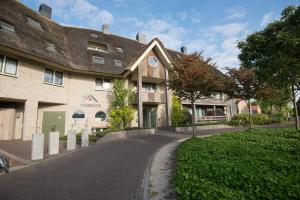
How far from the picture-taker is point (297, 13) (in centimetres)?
1050

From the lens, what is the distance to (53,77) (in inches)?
685

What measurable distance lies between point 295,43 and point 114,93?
51.0ft

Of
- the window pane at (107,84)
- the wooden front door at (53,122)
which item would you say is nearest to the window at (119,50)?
the window pane at (107,84)

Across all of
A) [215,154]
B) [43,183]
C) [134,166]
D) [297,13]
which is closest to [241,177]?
[215,154]

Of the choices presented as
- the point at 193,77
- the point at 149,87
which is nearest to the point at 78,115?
the point at 149,87

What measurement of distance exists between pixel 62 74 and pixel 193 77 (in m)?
12.2

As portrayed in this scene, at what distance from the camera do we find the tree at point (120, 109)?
18.4 meters

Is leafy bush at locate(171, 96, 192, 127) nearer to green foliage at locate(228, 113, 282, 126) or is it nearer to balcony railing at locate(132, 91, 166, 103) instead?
balcony railing at locate(132, 91, 166, 103)

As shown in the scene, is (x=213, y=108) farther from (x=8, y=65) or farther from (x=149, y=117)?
(x=8, y=65)

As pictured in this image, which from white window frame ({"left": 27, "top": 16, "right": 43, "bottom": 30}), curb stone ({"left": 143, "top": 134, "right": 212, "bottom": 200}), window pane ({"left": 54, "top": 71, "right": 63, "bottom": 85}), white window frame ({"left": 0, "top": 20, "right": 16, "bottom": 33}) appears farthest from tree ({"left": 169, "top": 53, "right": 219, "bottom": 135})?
white window frame ({"left": 27, "top": 16, "right": 43, "bottom": 30})

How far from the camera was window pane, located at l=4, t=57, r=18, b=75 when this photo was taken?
13.8 m

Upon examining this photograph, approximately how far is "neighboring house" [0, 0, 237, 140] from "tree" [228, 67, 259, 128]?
24.0 feet

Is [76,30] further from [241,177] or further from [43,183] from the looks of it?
[241,177]

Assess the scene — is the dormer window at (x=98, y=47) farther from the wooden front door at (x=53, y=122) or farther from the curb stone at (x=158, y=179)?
the curb stone at (x=158, y=179)
